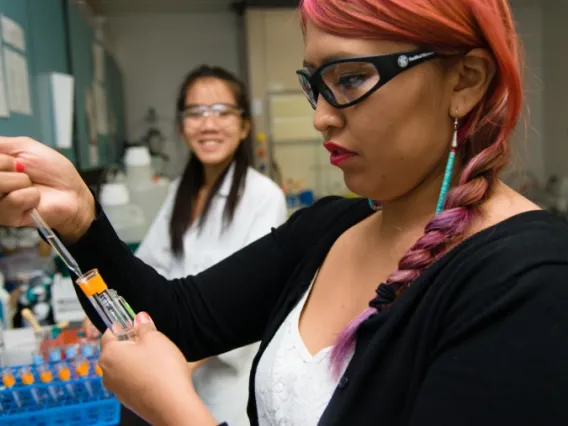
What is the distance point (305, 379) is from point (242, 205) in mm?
1037

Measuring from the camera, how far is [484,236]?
0.58 metres

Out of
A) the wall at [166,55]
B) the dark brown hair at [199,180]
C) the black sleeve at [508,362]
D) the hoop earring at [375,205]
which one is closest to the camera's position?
the black sleeve at [508,362]

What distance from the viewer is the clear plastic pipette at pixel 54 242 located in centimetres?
76

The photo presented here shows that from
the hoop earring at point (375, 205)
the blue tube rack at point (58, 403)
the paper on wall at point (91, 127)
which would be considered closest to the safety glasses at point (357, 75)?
the hoop earring at point (375, 205)

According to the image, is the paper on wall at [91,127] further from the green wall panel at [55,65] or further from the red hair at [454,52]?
the red hair at [454,52]

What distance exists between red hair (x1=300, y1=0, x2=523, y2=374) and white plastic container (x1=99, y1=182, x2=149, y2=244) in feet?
6.09

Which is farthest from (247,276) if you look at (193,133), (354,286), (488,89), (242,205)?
(193,133)

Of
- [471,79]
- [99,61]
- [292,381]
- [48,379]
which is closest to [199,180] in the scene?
[48,379]

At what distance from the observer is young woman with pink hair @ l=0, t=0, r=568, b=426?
50 centimetres

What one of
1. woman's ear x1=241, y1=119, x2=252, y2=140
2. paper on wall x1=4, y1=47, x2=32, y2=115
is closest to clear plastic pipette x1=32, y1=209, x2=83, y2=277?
paper on wall x1=4, y1=47, x2=32, y2=115

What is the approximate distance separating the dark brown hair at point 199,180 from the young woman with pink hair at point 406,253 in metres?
0.87

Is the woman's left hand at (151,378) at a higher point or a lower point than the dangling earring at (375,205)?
lower

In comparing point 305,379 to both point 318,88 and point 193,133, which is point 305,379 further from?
point 193,133

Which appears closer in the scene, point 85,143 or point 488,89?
point 488,89
